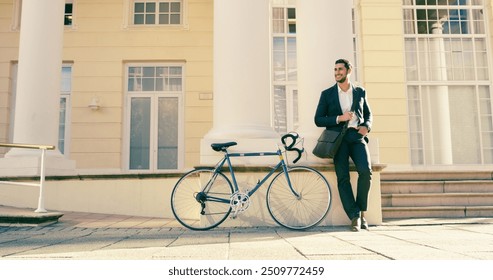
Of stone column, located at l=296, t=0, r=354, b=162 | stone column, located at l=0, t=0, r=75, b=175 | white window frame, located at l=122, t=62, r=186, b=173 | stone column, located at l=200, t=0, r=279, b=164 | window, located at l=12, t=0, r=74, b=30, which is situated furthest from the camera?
window, located at l=12, t=0, r=74, b=30

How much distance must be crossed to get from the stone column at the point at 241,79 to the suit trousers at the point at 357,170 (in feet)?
2.56

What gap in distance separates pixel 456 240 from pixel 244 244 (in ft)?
5.43

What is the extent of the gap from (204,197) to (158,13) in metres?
7.11

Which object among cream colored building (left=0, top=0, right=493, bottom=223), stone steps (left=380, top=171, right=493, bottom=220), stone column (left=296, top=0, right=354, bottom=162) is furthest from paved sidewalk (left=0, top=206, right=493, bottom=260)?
cream colored building (left=0, top=0, right=493, bottom=223)

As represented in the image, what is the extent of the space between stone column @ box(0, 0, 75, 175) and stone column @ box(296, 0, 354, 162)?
4.26 m

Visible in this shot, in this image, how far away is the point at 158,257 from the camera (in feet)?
8.66

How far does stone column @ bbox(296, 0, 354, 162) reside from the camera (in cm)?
479

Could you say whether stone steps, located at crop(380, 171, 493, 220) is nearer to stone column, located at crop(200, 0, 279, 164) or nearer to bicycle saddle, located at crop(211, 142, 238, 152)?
stone column, located at crop(200, 0, 279, 164)

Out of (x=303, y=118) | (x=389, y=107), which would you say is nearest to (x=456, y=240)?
(x=303, y=118)


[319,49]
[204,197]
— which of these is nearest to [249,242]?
[204,197]

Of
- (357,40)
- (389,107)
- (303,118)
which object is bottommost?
(303,118)

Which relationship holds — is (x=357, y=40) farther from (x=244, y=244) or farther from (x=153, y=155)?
(x=244, y=244)

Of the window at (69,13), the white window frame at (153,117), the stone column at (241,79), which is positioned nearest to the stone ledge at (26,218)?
the stone column at (241,79)

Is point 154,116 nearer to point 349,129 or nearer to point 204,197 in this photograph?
point 204,197
